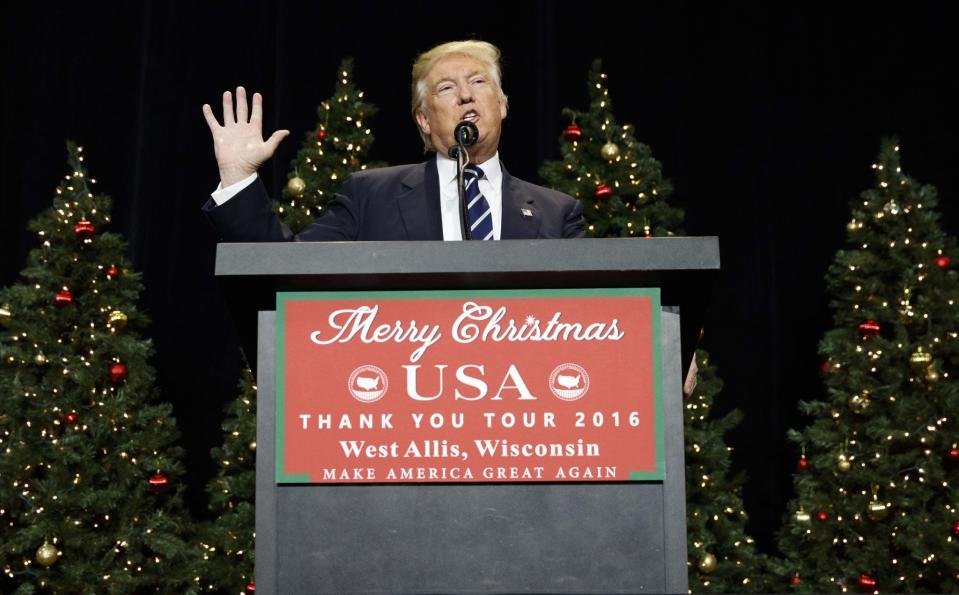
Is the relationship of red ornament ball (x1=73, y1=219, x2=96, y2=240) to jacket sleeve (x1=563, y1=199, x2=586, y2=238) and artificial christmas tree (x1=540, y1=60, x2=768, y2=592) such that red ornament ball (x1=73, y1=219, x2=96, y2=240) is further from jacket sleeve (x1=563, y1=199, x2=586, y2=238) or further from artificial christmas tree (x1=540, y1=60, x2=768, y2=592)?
jacket sleeve (x1=563, y1=199, x2=586, y2=238)

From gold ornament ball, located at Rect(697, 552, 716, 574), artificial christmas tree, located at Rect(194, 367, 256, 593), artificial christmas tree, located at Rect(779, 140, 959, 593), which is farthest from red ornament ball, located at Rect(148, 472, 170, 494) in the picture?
artificial christmas tree, located at Rect(779, 140, 959, 593)

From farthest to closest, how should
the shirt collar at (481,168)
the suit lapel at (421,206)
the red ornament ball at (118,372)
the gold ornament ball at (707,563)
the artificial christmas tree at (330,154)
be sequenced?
1. the artificial christmas tree at (330,154)
2. the red ornament ball at (118,372)
3. the gold ornament ball at (707,563)
4. the shirt collar at (481,168)
5. the suit lapel at (421,206)

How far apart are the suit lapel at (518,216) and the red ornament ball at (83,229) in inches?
97.9

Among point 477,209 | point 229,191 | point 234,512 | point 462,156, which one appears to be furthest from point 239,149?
point 234,512

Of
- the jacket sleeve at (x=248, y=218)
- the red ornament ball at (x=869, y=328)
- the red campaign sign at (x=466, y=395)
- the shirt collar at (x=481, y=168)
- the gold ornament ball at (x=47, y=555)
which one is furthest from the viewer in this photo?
the red ornament ball at (x=869, y=328)

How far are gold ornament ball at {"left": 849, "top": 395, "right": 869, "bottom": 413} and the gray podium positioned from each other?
3160mm

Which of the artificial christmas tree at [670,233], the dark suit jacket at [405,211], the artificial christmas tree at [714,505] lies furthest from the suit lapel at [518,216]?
the artificial christmas tree at [714,505]

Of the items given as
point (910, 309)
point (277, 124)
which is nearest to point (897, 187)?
point (910, 309)

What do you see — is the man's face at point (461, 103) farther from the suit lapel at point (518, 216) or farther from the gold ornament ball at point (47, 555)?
the gold ornament ball at point (47, 555)

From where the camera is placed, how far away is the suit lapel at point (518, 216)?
2.29 m

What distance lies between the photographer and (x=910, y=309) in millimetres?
4426

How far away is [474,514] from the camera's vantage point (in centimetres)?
147

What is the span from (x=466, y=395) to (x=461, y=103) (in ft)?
4.21

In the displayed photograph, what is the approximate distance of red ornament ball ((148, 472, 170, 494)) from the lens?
4289mm
